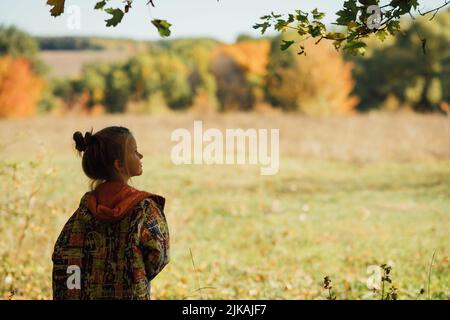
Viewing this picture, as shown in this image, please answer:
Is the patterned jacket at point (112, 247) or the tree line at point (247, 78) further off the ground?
the tree line at point (247, 78)

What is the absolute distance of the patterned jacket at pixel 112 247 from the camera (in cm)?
284

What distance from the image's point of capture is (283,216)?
11.0 metres

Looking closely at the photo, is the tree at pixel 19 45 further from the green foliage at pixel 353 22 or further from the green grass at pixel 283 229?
the green foliage at pixel 353 22

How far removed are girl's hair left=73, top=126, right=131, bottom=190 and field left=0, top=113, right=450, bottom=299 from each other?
6.64 ft

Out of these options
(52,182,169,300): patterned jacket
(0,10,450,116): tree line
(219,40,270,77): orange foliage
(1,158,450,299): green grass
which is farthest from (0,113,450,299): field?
(219,40,270,77): orange foliage

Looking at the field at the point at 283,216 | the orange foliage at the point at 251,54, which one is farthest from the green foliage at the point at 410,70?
the field at the point at 283,216

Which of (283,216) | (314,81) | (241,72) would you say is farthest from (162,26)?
(241,72)

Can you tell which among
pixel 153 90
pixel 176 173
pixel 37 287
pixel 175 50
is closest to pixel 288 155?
pixel 176 173

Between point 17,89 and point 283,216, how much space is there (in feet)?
153

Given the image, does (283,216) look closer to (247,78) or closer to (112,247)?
(112,247)

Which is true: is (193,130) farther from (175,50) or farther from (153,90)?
(175,50)

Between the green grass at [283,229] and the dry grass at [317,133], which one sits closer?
the green grass at [283,229]

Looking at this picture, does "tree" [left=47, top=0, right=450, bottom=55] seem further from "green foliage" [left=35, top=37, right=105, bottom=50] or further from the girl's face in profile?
"green foliage" [left=35, top=37, right=105, bottom=50]

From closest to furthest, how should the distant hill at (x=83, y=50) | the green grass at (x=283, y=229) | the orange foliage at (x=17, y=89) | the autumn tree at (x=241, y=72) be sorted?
the green grass at (x=283, y=229)
the orange foliage at (x=17, y=89)
the autumn tree at (x=241, y=72)
the distant hill at (x=83, y=50)
